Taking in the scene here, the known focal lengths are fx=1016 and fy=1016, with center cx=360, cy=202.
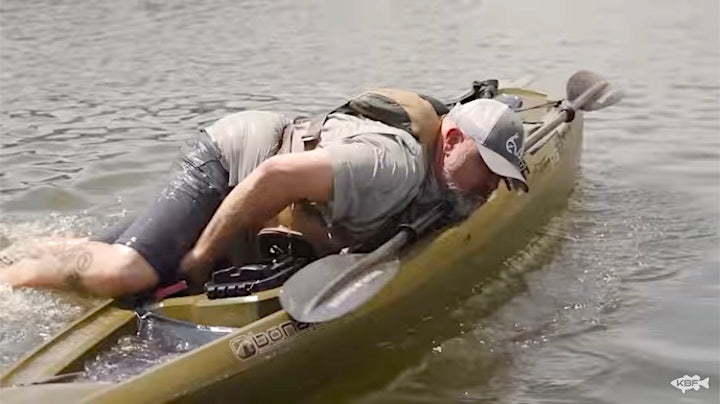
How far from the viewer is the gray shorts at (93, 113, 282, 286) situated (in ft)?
14.4

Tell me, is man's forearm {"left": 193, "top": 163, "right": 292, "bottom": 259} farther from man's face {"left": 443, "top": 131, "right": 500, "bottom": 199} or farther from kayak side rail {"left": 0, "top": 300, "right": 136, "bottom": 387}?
man's face {"left": 443, "top": 131, "right": 500, "bottom": 199}

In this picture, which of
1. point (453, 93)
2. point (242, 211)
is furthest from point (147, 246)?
point (453, 93)

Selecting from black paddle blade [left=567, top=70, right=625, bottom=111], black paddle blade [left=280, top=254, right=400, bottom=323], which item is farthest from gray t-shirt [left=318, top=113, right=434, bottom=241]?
black paddle blade [left=567, top=70, right=625, bottom=111]

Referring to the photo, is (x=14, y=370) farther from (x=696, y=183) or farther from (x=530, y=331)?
(x=696, y=183)

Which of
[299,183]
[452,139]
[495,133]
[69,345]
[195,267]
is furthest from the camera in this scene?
[452,139]

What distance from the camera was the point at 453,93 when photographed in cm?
1086

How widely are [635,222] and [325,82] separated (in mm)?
6095

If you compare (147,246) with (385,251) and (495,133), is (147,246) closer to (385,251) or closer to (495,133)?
(385,251)

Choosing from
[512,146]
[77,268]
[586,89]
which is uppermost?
[512,146]

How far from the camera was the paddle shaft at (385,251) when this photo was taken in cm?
401

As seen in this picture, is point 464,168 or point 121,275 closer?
point 121,275

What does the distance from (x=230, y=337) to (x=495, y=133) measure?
156cm

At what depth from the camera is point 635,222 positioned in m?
6.42

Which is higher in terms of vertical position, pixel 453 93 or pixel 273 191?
pixel 273 191
